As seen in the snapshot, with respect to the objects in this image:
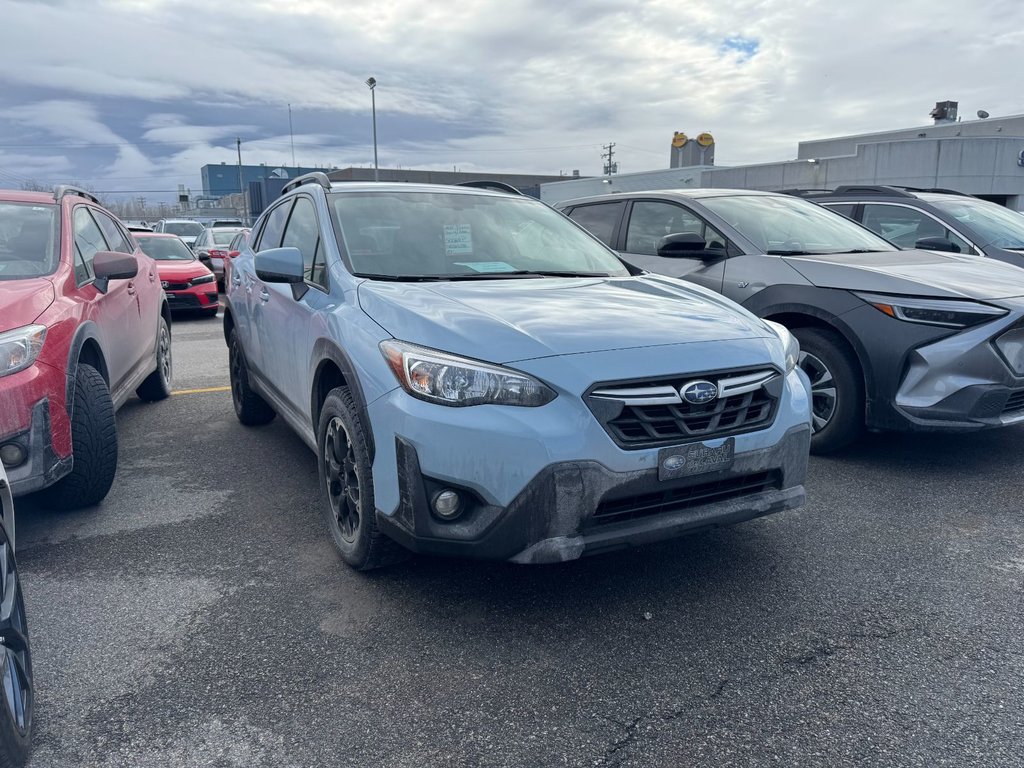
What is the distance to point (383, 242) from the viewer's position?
377cm

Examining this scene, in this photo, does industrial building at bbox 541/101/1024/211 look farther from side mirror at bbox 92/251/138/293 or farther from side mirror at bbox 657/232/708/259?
side mirror at bbox 92/251/138/293

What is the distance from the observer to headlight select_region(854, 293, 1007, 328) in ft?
13.8

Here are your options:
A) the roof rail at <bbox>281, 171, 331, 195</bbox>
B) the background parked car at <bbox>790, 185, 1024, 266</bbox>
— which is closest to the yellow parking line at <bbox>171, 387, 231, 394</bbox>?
the roof rail at <bbox>281, 171, 331, 195</bbox>

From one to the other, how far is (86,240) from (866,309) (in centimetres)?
497

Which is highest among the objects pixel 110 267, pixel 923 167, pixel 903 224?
pixel 923 167

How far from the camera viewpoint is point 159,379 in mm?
6559

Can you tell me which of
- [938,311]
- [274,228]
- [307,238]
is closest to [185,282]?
[274,228]

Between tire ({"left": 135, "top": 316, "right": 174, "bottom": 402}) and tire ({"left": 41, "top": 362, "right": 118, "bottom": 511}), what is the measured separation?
256 centimetres

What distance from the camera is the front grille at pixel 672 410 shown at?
2.63 m

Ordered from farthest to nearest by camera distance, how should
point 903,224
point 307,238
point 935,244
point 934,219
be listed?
point 903,224, point 934,219, point 935,244, point 307,238

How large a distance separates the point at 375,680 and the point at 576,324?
1.45 meters

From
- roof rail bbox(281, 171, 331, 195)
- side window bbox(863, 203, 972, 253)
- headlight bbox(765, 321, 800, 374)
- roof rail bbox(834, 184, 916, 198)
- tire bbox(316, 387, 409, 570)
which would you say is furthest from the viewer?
roof rail bbox(834, 184, 916, 198)

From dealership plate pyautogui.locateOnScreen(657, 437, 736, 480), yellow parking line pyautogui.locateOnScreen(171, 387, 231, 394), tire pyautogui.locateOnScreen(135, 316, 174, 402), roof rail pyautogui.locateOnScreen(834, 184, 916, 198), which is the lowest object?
yellow parking line pyautogui.locateOnScreen(171, 387, 231, 394)

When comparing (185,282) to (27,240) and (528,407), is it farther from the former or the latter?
(528,407)
